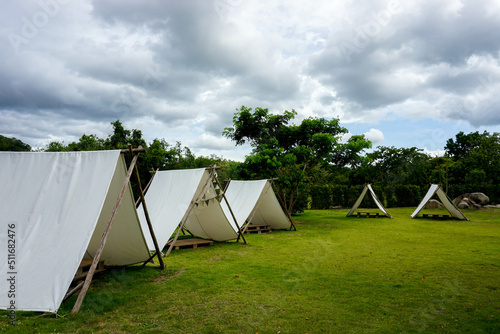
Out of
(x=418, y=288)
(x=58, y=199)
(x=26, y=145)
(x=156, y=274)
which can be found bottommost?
(x=156, y=274)

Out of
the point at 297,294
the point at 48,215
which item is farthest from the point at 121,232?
the point at 297,294

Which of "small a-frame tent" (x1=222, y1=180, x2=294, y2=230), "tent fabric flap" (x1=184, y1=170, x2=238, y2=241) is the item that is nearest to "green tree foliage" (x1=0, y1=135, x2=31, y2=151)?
"small a-frame tent" (x1=222, y1=180, x2=294, y2=230)

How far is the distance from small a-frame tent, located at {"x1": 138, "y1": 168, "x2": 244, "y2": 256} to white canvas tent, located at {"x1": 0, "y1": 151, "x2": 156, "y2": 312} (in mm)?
2646

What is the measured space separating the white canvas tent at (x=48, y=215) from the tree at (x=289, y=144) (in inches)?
364

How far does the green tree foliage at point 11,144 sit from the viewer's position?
22.6m

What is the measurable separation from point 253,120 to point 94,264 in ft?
38.5

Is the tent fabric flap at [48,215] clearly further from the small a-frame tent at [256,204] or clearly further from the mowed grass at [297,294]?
the small a-frame tent at [256,204]

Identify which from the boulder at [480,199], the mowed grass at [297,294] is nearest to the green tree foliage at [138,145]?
the mowed grass at [297,294]

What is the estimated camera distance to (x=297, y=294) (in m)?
4.45

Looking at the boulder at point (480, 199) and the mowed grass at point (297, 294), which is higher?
the boulder at point (480, 199)

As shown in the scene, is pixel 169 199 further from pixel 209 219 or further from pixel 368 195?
pixel 368 195

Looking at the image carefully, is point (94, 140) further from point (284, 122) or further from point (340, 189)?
point (340, 189)

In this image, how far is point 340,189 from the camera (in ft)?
76.4

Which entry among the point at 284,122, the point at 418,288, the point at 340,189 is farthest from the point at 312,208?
the point at 418,288
